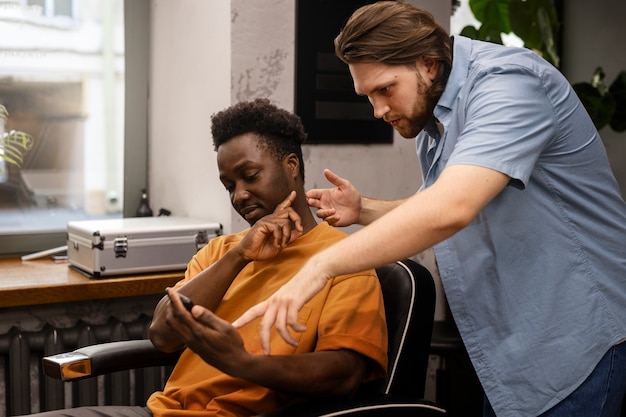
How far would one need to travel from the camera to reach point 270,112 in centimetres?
199

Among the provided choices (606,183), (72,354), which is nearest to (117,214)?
(72,354)

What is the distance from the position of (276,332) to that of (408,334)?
0.30 meters

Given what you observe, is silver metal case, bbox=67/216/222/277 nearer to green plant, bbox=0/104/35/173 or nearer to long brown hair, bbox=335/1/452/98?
green plant, bbox=0/104/35/173

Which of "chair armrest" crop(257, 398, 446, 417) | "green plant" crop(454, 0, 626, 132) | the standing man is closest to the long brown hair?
the standing man

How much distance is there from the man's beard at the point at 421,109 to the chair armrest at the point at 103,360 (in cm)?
87

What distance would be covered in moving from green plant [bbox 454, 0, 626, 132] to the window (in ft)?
4.65

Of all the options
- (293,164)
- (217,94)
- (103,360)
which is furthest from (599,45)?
(103,360)

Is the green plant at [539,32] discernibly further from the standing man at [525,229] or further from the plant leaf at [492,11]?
the standing man at [525,229]

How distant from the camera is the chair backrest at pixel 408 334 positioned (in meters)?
1.78

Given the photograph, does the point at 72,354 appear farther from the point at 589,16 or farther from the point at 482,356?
the point at 589,16

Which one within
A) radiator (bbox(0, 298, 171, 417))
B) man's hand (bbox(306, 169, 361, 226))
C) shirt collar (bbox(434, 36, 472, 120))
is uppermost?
shirt collar (bbox(434, 36, 472, 120))

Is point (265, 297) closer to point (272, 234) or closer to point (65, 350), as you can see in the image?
point (272, 234)

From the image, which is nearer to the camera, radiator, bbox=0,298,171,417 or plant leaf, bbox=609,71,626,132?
radiator, bbox=0,298,171,417

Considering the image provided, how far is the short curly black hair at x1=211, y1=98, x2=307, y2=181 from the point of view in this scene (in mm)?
1943
